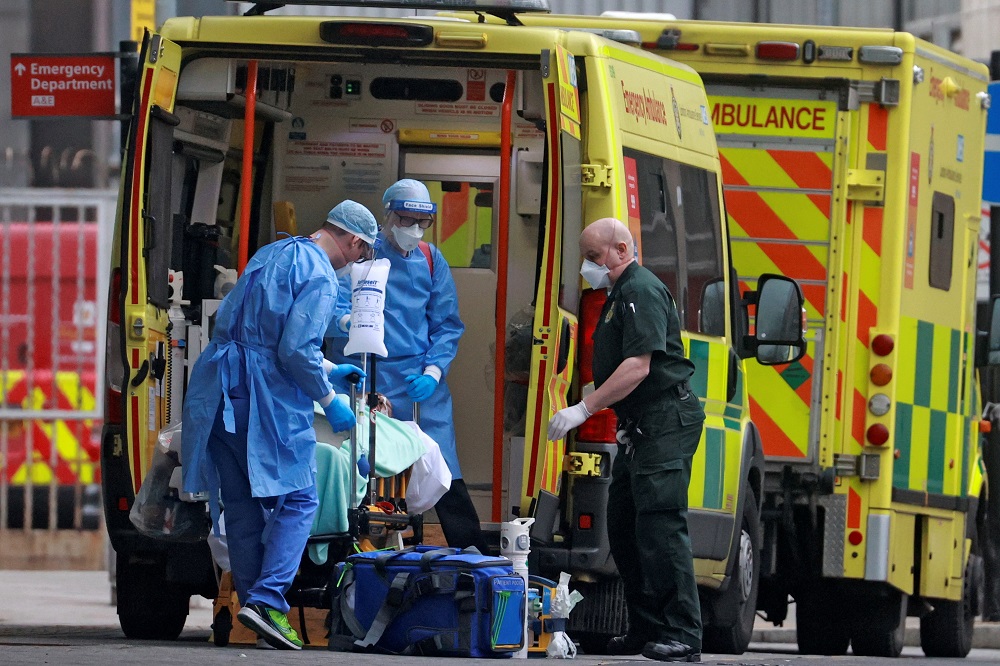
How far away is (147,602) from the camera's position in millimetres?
9086

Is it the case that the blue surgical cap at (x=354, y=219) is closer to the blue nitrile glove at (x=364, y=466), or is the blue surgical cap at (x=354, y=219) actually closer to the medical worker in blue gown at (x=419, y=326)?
the blue nitrile glove at (x=364, y=466)

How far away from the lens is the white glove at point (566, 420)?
766 cm

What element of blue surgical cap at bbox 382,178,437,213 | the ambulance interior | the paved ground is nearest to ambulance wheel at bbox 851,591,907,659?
the paved ground

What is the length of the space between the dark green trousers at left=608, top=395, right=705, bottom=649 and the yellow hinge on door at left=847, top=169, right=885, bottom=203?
2.57 m

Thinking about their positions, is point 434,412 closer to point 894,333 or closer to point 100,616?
point 894,333

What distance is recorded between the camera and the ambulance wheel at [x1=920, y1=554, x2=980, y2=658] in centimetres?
1123

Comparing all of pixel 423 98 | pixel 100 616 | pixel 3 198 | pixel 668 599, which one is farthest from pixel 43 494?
pixel 668 599

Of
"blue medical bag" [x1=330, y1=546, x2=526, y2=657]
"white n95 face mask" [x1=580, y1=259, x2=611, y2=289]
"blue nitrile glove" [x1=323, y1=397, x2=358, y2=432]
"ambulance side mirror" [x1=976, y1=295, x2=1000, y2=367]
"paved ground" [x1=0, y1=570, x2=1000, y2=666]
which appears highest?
"white n95 face mask" [x1=580, y1=259, x2=611, y2=289]

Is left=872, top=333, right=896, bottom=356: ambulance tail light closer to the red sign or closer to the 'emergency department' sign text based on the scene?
the 'emergency department' sign text

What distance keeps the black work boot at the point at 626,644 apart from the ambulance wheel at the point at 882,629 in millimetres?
2579

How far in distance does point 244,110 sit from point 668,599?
295cm

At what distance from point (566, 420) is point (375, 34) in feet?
5.35

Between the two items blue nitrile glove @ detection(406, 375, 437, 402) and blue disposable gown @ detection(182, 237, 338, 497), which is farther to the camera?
blue nitrile glove @ detection(406, 375, 437, 402)

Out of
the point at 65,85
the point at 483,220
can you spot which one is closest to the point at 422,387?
the point at 483,220
